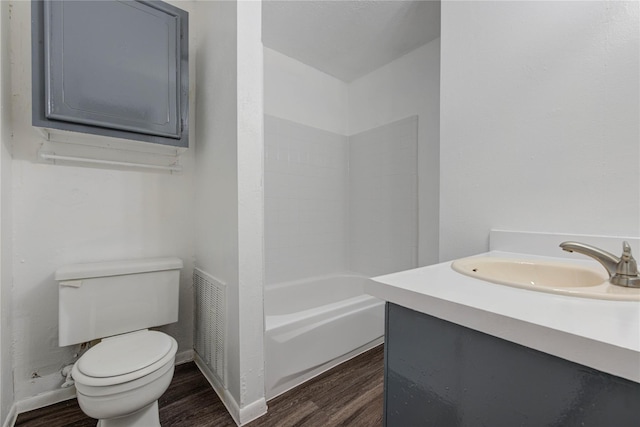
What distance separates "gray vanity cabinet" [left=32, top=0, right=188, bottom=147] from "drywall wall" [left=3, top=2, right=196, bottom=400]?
33 centimetres

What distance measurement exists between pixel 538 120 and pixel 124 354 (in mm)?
2067

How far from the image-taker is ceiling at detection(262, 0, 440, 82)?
6.16 feet

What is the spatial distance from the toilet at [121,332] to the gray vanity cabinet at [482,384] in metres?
1.03

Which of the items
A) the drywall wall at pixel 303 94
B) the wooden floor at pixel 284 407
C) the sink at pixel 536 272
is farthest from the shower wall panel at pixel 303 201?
the sink at pixel 536 272

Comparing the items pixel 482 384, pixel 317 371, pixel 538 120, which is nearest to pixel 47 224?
pixel 317 371

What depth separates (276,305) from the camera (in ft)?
7.94

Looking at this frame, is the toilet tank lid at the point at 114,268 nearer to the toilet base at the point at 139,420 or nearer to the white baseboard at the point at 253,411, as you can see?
the toilet base at the point at 139,420

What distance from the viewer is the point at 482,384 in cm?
52

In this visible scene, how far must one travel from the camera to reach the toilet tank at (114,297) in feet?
4.48

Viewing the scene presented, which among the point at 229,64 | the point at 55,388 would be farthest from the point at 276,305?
the point at 229,64

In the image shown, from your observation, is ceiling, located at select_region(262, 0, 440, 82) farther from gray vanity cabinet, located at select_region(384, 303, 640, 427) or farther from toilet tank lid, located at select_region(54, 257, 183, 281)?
gray vanity cabinet, located at select_region(384, 303, 640, 427)

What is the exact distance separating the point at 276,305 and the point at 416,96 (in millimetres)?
2158

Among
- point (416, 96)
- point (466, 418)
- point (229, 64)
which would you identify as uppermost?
point (416, 96)

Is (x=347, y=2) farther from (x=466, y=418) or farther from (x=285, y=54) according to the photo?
(x=466, y=418)
